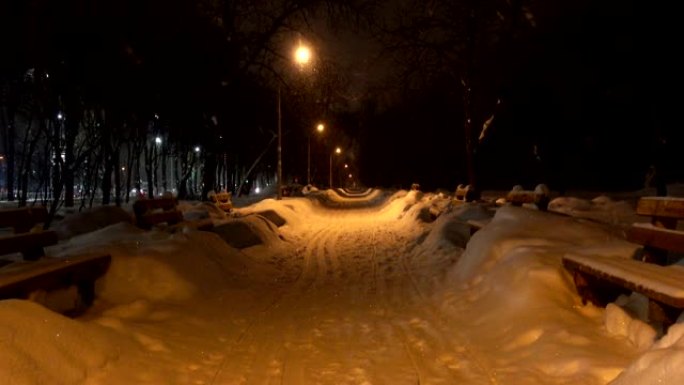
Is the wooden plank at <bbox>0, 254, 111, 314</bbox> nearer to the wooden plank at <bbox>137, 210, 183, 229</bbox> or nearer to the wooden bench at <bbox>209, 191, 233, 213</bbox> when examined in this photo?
the wooden plank at <bbox>137, 210, 183, 229</bbox>

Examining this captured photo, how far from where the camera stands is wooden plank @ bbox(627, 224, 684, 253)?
20.5ft

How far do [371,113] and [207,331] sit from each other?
8547 cm

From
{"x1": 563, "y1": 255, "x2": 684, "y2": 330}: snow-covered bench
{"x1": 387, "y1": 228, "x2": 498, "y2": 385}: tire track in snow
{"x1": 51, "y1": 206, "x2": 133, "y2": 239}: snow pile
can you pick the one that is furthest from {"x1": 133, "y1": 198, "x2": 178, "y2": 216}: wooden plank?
{"x1": 563, "y1": 255, "x2": 684, "y2": 330}: snow-covered bench

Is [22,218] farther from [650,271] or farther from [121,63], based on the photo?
[121,63]

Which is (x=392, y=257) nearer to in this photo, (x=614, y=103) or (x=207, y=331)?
(x=207, y=331)

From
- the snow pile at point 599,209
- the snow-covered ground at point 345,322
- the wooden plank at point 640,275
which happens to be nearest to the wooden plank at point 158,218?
the snow-covered ground at point 345,322

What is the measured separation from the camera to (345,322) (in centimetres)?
821

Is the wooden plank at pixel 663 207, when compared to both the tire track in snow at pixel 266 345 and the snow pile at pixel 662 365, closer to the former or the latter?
the snow pile at pixel 662 365

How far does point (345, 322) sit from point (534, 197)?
714 centimetres

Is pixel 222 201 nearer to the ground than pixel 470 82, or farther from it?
nearer to the ground

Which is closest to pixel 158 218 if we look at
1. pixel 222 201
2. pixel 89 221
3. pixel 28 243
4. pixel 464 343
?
pixel 89 221

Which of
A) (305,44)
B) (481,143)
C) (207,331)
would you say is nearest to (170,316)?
(207,331)

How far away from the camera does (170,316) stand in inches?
317

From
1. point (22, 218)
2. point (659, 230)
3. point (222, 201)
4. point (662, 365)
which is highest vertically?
point (22, 218)
